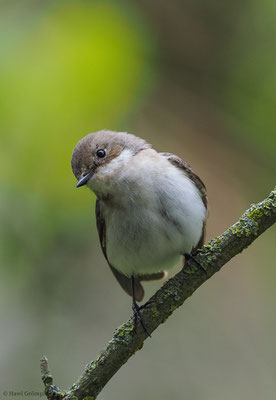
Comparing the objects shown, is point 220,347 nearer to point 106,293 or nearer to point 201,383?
point 201,383

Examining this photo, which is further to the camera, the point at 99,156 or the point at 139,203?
the point at 99,156

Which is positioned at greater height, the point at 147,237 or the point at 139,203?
the point at 139,203

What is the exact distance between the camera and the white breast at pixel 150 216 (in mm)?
3670

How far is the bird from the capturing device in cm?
368

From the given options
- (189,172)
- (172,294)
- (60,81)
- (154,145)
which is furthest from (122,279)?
(60,81)

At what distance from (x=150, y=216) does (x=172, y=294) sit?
0.62 meters

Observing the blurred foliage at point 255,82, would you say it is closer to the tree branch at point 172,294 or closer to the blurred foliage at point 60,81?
the blurred foliage at point 60,81

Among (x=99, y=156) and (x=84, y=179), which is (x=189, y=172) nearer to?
(x=99, y=156)

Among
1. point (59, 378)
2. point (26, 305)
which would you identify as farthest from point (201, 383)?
point (26, 305)

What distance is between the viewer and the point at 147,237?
12.0 feet

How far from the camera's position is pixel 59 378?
5184mm

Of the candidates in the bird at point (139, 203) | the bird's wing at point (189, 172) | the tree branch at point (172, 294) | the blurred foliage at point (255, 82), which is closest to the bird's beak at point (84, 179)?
the bird at point (139, 203)

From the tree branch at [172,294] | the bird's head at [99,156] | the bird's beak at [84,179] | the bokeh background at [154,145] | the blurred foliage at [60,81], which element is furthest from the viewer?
the bird's head at [99,156]

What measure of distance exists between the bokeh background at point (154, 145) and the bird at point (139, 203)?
0.15 metres
